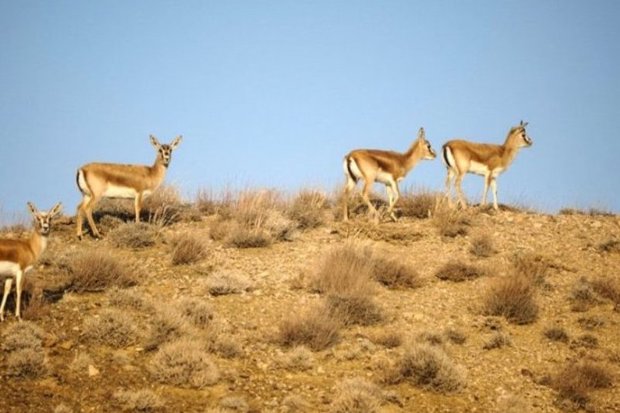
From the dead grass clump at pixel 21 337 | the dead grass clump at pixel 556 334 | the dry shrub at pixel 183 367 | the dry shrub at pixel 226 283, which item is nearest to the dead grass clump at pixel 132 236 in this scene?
the dry shrub at pixel 226 283

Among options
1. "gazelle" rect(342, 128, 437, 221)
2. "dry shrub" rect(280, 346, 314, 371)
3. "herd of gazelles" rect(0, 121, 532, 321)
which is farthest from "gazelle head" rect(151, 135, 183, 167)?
"dry shrub" rect(280, 346, 314, 371)

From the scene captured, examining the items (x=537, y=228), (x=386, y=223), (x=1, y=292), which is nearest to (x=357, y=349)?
(x=1, y=292)

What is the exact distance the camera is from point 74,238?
18.1 m

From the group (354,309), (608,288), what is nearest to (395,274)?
(354,309)

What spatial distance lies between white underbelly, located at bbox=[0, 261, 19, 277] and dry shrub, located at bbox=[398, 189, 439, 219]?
12304mm

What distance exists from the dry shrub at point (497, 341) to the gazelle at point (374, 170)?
6876mm

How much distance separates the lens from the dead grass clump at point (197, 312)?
1329 cm

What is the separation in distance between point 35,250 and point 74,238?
5.50 meters

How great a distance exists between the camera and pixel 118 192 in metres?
18.4

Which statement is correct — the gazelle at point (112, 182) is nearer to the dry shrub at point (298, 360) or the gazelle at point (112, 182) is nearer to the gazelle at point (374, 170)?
the gazelle at point (374, 170)

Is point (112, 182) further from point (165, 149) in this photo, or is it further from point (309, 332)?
point (309, 332)

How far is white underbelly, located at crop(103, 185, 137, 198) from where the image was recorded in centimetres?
1822

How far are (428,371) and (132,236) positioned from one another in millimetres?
8482

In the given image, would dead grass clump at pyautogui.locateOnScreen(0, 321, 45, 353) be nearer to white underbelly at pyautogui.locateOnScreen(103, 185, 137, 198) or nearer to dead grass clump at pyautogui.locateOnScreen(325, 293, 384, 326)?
dead grass clump at pyautogui.locateOnScreen(325, 293, 384, 326)
